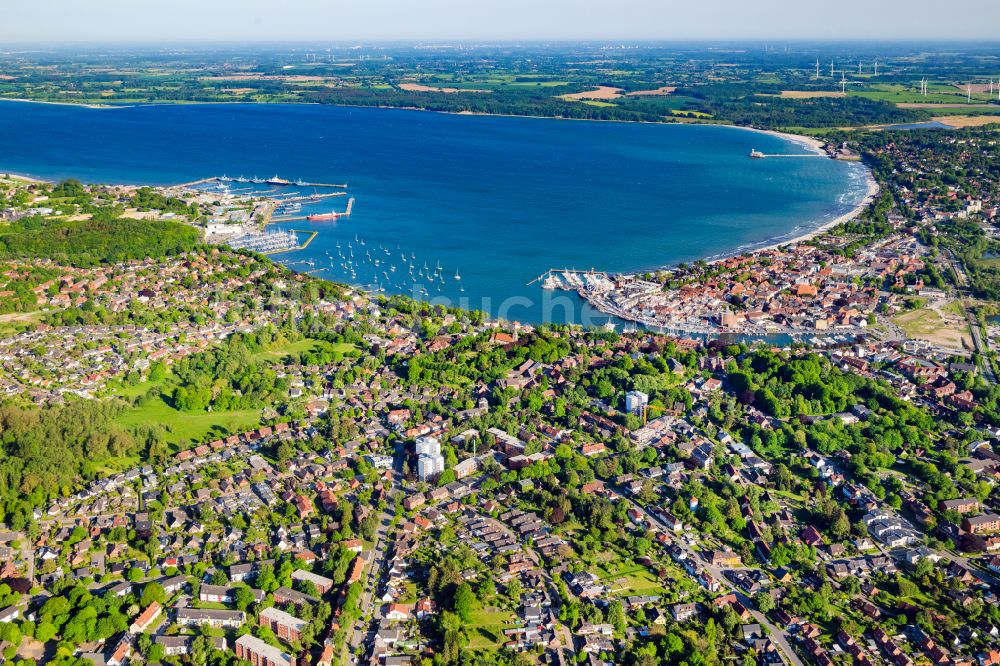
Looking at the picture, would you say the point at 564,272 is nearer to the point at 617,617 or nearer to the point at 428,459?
the point at 428,459

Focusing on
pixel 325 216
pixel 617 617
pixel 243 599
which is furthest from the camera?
pixel 325 216

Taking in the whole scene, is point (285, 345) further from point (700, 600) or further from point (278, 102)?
point (278, 102)

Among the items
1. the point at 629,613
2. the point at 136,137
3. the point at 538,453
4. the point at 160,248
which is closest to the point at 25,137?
the point at 136,137

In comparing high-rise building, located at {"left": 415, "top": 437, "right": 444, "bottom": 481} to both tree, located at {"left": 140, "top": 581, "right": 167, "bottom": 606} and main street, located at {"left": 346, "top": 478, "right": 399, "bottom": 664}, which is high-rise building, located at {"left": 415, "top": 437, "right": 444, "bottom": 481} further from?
tree, located at {"left": 140, "top": 581, "right": 167, "bottom": 606}

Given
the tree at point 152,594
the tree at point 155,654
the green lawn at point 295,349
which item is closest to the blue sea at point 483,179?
the green lawn at point 295,349

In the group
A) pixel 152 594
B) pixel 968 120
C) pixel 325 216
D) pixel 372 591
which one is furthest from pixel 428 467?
pixel 968 120

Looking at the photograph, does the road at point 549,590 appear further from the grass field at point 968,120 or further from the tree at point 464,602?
the grass field at point 968,120
